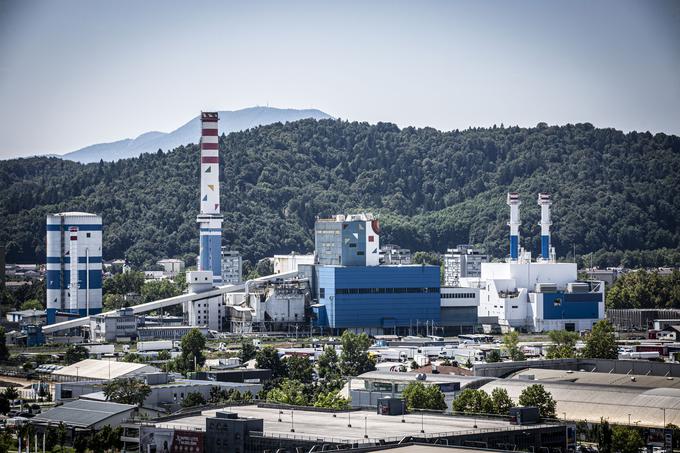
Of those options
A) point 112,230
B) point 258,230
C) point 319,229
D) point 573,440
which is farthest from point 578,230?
point 573,440

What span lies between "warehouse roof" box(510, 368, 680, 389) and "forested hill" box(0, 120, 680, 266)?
88.3 metres

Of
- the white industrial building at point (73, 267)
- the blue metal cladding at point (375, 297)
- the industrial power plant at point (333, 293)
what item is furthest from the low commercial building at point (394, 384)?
the white industrial building at point (73, 267)

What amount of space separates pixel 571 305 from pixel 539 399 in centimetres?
4503

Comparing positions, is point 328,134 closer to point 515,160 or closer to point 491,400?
point 515,160

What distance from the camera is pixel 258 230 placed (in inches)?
5984

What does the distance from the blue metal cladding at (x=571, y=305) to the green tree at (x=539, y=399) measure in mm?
43135

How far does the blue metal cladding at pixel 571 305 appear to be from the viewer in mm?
94750

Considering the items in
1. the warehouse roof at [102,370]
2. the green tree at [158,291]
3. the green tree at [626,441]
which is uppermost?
the green tree at [158,291]

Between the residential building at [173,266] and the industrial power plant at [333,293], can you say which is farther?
the residential building at [173,266]

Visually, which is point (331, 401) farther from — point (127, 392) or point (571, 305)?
point (571, 305)

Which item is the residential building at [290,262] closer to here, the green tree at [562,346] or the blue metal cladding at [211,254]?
the blue metal cladding at [211,254]

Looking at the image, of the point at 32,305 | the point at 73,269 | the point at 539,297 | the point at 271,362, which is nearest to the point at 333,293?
the point at 539,297

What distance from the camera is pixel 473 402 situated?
50.7 m

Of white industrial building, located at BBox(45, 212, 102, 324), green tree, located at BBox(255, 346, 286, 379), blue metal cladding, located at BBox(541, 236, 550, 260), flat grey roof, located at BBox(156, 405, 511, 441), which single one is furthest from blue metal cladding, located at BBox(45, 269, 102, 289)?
flat grey roof, located at BBox(156, 405, 511, 441)
